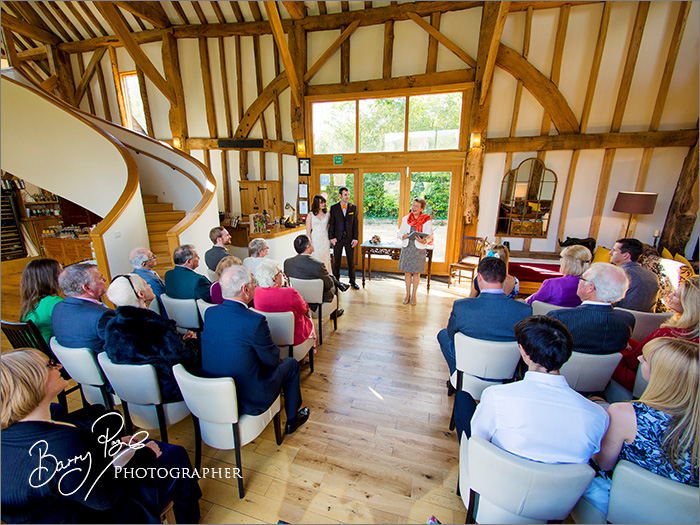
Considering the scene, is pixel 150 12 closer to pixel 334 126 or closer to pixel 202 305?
pixel 334 126

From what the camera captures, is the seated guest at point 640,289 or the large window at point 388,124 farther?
the large window at point 388,124

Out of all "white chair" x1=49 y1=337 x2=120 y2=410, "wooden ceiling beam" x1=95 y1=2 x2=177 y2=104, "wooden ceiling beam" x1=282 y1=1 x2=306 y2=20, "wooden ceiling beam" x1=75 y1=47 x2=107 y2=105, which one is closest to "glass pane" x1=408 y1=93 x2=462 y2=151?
"wooden ceiling beam" x1=282 y1=1 x2=306 y2=20

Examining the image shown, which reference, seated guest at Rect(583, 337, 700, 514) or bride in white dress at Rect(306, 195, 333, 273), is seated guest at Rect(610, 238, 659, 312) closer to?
seated guest at Rect(583, 337, 700, 514)

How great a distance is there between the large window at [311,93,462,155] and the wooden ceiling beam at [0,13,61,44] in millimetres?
7947

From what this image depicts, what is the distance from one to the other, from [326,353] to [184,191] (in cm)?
515

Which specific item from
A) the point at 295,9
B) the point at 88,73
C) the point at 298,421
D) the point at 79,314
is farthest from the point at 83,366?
the point at 88,73

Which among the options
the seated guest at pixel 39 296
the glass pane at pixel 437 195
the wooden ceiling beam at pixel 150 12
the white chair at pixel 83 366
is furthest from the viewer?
the glass pane at pixel 437 195

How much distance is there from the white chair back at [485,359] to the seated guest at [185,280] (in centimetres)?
229

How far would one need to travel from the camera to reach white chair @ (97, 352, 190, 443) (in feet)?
5.32

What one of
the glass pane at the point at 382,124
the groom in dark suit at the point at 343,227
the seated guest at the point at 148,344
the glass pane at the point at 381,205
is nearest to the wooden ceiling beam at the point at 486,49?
the glass pane at the point at 382,124

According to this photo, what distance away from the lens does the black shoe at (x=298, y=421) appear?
7.03 ft

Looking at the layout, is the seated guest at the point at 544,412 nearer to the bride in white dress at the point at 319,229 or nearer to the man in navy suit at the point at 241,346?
the man in navy suit at the point at 241,346

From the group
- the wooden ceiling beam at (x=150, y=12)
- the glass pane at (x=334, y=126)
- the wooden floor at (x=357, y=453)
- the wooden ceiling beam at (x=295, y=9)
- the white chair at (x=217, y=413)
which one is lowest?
the wooden floor at (x=357, y=453)

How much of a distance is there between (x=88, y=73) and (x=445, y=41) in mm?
9645
